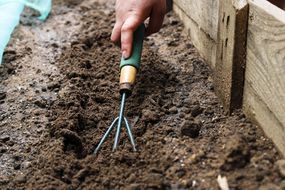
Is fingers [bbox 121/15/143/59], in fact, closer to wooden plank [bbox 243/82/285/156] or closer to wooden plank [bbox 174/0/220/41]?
wooden plank [bbox 174/0/220/41]

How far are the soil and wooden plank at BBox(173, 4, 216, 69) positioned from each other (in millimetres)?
52

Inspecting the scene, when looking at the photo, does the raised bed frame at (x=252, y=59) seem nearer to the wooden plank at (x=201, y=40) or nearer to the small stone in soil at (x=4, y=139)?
the wooden plank at (x=201, y=40)

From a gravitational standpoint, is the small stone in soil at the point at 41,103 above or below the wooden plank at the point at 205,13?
below

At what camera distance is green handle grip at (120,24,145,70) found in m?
2.33

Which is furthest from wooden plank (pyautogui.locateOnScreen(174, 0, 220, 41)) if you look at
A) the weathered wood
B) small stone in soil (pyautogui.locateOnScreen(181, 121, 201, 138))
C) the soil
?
small stone in soil (pyautogui.locateOnScreen(181, 121, 201, 138))

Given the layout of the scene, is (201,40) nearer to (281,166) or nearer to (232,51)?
(232,51)

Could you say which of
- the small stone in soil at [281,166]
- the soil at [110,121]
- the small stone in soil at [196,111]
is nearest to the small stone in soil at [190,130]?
the soil at [110,121]

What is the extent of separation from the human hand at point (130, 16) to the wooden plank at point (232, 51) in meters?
0.36

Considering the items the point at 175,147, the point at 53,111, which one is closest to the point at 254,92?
the point at 175,147

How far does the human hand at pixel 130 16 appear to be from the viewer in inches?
92.4

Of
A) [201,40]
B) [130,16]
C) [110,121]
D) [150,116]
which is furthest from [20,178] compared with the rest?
[201,40]

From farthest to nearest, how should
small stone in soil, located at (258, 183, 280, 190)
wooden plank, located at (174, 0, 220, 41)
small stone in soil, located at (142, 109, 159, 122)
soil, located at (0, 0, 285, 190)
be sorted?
wooden plank, located at (174, 0, 220, 41) < small stone in soil, located at (142, 109, 159, 122) < soil, located at (0, 0, 285, 190) < small stone in soil, located at (258, 183, 280, 190)

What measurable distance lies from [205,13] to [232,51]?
1.95 ft

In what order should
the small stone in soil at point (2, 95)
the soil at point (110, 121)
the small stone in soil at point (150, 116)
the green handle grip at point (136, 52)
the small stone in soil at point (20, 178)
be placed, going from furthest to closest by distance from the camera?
the small stone in soil at point (2, 95) < the green handle grip at point (136, 52) < the small stone in soil at point (150, 116) < the small stone in soil at point (20, 178) < the soil at point (110, 121)
